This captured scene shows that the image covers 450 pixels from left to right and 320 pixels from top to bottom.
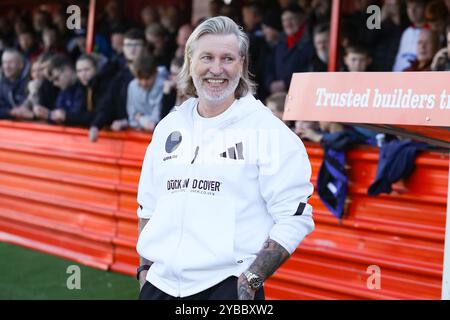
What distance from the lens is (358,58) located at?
4.77 metres

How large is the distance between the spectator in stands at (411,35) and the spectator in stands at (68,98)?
258 centimetres

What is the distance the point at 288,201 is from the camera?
2307 mm

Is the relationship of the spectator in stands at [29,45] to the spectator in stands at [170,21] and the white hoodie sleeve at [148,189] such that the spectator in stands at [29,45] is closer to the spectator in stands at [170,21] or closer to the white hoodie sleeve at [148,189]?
the spectator in stands at [170,21]

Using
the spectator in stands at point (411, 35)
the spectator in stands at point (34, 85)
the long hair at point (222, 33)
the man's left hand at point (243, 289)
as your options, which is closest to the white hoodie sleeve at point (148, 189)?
the long hair at point (222, 33)

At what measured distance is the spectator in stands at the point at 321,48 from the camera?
16.9ft

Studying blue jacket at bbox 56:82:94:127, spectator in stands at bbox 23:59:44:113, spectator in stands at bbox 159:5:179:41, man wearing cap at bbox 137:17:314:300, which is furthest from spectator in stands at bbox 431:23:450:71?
spectator in stands at bbox 23:59:44:113

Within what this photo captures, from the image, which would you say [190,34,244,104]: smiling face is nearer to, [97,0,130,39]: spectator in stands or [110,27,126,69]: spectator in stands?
[110,27,126,69]: spectator in stands

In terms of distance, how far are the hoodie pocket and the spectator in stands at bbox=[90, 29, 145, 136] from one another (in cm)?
357

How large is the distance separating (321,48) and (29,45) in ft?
14.7

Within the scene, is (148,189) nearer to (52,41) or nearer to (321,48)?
(321,48)

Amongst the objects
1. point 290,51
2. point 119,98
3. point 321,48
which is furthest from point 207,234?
point 119,98
